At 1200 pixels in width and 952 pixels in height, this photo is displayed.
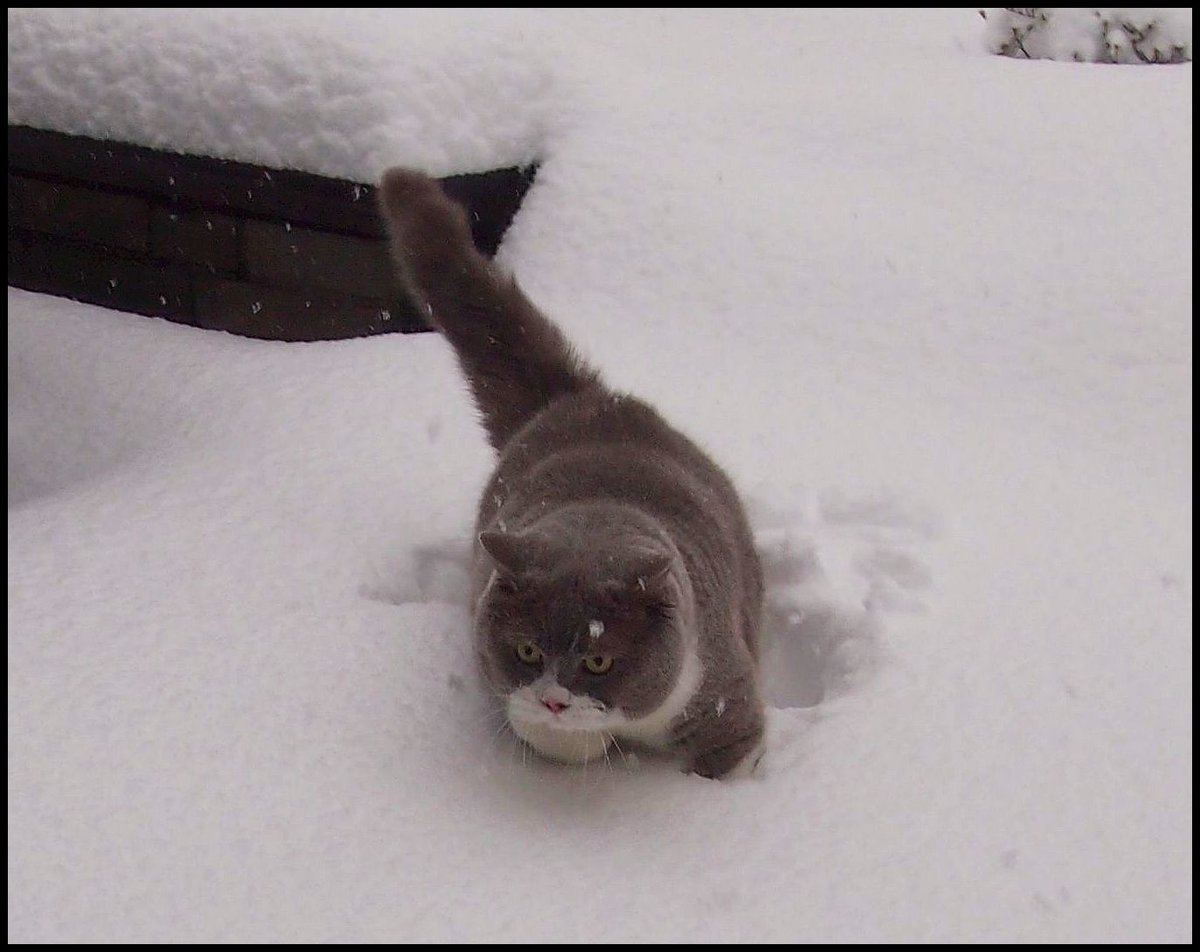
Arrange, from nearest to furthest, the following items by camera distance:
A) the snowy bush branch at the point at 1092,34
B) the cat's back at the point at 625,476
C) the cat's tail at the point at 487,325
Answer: the cat's back at the point at 625,476 < the cat's tail at the point at 487,325 < the snowy bush branch at the point at 1092,34

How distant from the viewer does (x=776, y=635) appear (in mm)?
2783

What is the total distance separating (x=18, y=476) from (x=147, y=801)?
206cm

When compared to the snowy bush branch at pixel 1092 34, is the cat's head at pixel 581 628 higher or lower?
higher

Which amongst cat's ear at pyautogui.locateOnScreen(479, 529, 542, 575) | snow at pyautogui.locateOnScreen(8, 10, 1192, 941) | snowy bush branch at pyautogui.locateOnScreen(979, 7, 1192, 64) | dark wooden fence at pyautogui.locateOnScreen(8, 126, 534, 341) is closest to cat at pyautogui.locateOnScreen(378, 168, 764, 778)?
cat's ear at pyautogui.locateOnScreen(479, 529, 542, 575)

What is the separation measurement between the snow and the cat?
0.14m

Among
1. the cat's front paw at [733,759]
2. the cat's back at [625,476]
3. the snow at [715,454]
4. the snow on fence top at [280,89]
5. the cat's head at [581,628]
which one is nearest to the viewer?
the snow at [715,454]

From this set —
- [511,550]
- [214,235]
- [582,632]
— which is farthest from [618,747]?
[214,235]

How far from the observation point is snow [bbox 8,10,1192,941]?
1.88 meters

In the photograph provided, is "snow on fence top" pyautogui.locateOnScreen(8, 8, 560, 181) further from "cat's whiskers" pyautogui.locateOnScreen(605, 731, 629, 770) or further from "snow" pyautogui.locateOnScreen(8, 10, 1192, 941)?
"cat's whiskers" pyautogui.locateOnScreen(605, 731, 629, 770)

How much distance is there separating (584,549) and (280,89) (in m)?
2.27

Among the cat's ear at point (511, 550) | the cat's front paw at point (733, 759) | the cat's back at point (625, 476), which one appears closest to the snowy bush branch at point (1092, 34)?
the cat's back at point (625, 476)

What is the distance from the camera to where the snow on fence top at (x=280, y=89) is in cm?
369

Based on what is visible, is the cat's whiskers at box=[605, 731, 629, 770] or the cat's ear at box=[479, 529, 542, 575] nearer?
the cat's ear at box=[479, 529, 542, 575]

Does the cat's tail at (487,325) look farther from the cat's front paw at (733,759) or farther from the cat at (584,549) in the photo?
the cat's front paw at (733,759)
